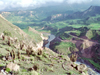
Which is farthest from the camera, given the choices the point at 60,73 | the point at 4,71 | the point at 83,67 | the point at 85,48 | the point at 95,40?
the point at 95,40

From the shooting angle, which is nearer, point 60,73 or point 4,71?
point 4,71

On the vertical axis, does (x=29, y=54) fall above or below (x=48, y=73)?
above

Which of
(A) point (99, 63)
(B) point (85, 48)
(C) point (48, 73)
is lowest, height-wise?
(A) point (99, 63)

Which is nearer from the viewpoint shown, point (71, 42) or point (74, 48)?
point (74, 48)

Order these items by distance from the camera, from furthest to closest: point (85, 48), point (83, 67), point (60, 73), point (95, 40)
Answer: point (95, 40) → point (85, 48) → point (83, 67) → point (60, 73)

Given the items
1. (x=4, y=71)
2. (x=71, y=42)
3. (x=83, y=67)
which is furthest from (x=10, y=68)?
(x=71, y=42)

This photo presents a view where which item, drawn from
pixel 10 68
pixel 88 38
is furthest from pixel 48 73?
pixel 88 38

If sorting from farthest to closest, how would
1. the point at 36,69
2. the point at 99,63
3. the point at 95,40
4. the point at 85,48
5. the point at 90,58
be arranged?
the point at 95,40 < the point at 85,48 < the point at 90,58 < the point at 99,63 < the point at 36,69

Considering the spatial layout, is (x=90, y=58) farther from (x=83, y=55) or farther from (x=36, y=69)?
(x=36, y=69)

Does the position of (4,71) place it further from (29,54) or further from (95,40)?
(95,40)
